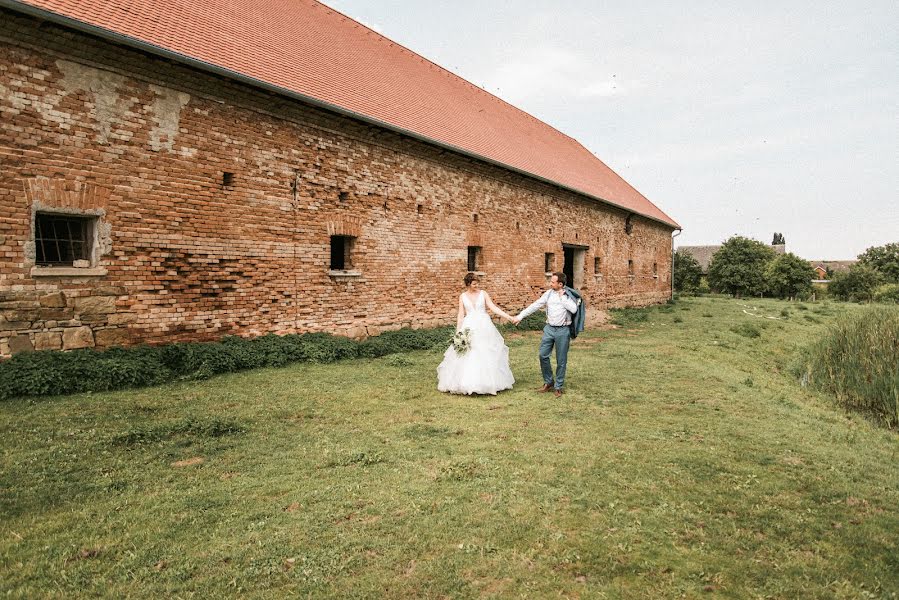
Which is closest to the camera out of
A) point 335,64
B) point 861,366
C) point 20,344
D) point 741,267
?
point 20,344

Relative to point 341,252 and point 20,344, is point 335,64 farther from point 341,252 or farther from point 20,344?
point 20,344

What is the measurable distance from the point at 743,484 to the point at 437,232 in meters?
9.78

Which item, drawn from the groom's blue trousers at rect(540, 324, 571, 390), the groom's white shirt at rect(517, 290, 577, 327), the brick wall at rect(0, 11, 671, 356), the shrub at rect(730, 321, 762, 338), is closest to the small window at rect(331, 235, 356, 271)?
the brick wall at rect(0, 11, 671, 356)

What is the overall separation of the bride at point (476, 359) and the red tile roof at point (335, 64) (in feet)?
17.1

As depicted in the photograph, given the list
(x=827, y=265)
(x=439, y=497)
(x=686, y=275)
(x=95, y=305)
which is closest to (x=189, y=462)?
(x=439, y=497)

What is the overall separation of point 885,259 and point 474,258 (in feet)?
261

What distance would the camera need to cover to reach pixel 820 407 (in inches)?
306

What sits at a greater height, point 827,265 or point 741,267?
point 827,265

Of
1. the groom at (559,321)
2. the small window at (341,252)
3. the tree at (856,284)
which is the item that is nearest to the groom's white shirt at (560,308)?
the groom at (559,321)

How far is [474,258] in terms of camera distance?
1460 cm

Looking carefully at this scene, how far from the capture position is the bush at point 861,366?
26.9 feet

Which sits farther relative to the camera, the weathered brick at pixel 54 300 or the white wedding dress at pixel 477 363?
the white wedding dress at pixel 477 363

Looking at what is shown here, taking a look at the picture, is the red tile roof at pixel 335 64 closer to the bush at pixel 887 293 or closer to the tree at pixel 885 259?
the bush at pixel 887 293

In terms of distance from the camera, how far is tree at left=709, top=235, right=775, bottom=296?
4456 cm
